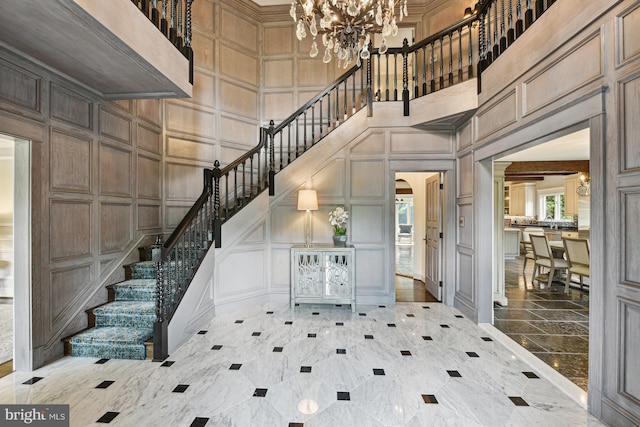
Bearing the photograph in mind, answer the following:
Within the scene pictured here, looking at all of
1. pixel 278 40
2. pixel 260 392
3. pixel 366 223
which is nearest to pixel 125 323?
pixel 260 392

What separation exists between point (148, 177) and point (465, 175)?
457 centimetres

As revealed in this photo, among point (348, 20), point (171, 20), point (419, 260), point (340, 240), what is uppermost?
point (171, 20)

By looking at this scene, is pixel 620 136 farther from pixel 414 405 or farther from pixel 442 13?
pixel 442 13

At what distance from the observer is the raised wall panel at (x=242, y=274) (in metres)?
4.21

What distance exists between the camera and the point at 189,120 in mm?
4695

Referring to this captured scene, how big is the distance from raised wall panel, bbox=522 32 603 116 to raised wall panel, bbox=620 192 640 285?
0.88 meters

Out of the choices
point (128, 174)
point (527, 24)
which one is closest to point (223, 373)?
point (128, 174)

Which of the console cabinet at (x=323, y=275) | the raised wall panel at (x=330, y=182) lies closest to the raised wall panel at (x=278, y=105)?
the raised wall panel at (x=330, y=182)

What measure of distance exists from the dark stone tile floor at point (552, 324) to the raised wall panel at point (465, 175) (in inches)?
71.7

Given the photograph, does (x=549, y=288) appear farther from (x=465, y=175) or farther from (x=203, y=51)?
(x=203, y=51)

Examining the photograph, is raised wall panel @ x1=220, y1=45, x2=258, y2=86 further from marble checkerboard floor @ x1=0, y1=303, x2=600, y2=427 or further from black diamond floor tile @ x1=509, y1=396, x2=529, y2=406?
black diamond floor tile @ x1=509, y1=396, x2=529, y2=406

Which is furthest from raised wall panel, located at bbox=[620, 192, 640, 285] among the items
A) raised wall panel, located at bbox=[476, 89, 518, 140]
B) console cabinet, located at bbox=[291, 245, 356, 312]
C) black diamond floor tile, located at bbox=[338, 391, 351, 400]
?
console cabinet, located at bbox=[291, 245, 356, 312]

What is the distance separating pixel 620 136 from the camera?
1.86 m

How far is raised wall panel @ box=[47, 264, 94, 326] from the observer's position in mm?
2816
